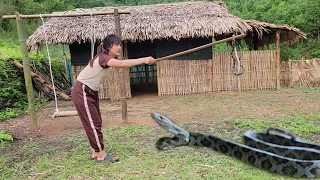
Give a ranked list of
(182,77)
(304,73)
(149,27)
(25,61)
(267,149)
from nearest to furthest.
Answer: (267,149) → (25,61) → (149,27) → (182,77) → (304,73)

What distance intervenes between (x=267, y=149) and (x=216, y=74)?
7.82m

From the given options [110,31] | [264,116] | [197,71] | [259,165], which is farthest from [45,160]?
[197,71]

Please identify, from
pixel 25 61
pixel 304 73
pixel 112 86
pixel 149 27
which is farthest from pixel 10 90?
pixel 304 73

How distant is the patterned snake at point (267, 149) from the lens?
354cm

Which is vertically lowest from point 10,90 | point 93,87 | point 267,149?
point 267,149

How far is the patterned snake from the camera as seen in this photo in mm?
3539

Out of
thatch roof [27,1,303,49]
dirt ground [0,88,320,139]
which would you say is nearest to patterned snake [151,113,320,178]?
dirt ground [0,88,320,139]

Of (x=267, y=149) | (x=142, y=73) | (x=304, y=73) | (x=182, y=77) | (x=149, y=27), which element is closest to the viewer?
(x=267, y=149)

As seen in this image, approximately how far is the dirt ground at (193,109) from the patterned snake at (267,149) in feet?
8.96

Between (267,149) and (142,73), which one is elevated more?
(142,73)

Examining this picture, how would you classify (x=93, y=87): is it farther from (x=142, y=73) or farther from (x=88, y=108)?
(x=142, y=73)

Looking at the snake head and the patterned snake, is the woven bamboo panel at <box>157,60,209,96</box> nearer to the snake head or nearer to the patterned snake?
the patterned snake

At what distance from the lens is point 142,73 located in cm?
1534

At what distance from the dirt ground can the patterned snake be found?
8.96 ft
